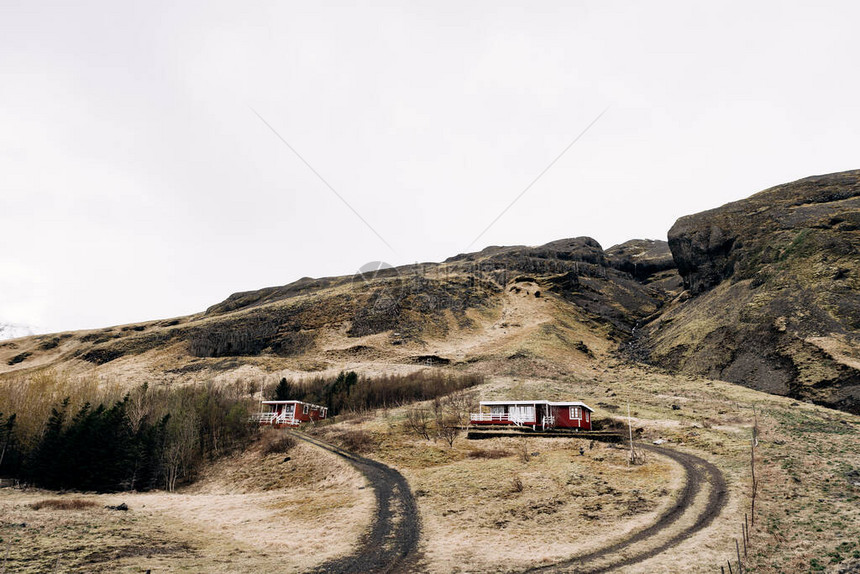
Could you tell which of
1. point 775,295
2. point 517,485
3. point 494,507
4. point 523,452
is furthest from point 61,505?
point 775,295

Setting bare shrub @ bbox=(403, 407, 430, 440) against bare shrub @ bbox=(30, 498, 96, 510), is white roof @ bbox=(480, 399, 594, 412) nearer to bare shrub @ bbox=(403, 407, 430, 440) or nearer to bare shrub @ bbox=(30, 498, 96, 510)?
bare shrub @ bbox=(403, 407, 430, 440)

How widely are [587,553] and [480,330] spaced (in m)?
96.5

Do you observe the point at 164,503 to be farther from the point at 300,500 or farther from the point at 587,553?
the point at 587,553

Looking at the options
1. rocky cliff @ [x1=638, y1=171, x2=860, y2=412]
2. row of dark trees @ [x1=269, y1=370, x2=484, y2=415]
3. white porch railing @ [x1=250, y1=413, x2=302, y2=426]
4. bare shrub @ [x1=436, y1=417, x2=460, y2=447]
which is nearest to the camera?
bare shrub @ [x1=436, y1=417, x2=460, y2=447]

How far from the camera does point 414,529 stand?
86.8 ft

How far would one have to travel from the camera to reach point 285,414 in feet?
220

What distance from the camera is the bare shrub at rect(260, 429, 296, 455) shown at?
168ft

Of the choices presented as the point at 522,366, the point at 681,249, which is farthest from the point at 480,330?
the point at 681,249

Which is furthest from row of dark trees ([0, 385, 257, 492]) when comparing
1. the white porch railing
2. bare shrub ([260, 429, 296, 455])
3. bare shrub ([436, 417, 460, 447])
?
bare shrub ([436, 417, 460, 447])

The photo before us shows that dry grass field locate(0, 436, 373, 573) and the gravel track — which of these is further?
dry grass field locate(0, 436, 373, 573)

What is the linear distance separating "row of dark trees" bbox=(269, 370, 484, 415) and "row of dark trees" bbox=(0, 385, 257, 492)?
54.6ft

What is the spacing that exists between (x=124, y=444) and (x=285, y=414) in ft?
70.8

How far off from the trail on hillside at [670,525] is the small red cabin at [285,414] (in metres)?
50.7

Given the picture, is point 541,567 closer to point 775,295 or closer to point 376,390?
point 376,390
